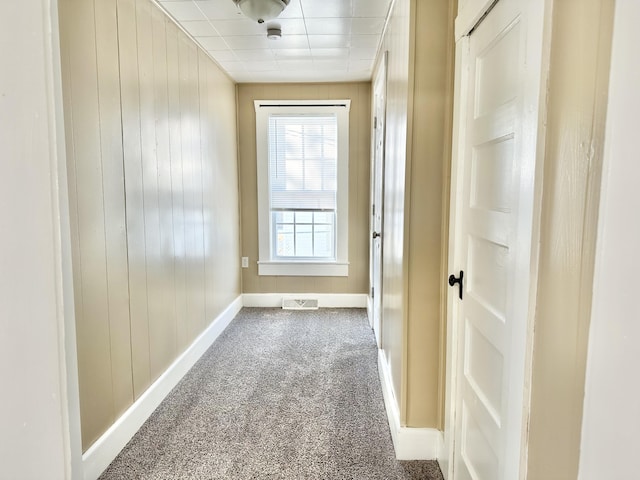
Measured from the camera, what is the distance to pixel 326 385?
2.59m

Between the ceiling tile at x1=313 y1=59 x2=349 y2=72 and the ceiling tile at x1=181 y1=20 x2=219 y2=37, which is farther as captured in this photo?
the ceiling tile at x1=313 y1=59 x2=349 y2=72

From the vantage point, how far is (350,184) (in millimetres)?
4188

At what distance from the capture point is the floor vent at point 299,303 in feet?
14.2

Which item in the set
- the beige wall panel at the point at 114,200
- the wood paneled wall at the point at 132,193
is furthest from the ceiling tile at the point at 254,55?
the beige wall panel at the point at 114,200

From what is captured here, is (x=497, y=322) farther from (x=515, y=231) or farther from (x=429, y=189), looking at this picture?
(x=429, y=189)

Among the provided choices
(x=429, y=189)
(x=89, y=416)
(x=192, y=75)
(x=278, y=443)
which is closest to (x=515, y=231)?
(x=429, y=189)

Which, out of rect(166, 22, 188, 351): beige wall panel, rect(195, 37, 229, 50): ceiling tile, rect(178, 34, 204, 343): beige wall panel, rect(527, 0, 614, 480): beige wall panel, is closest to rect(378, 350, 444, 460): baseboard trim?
rect(527, 0, 614, 480): beige wall panel

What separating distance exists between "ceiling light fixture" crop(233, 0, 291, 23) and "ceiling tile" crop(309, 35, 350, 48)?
60cm

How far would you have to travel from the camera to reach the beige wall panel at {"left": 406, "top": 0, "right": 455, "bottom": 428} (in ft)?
5.53

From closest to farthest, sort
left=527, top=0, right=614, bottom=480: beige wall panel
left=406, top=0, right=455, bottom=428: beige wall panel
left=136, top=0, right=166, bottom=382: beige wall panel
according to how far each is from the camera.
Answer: left=527, top=0, right=614, bottom=480: beige wall panel < left=406, top=0, right=455, bottom=428: beige wall panel < left=136, top=0, right=166, bottom=382: beige wall panel

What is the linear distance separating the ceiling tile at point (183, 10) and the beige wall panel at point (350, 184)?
161 cm

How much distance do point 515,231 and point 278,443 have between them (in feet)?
5.26

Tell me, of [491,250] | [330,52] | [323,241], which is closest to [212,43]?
[330,52]

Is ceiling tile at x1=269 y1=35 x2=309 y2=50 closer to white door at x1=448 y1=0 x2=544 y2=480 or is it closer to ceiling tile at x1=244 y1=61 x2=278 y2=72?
ceiling tile at x1=244 y1=61 x2=278 y2=72
